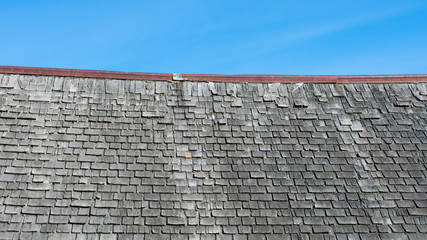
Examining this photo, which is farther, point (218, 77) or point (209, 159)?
point (218, 77)

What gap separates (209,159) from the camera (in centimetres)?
520

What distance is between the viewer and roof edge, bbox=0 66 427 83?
5.97 metres

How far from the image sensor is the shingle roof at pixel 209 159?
4.50 metres

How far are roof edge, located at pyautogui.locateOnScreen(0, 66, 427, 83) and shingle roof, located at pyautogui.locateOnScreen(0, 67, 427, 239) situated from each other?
8cm

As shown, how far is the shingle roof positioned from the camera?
4504 mm

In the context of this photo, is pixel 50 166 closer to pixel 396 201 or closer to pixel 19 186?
pixel 19 186

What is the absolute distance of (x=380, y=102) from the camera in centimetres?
627

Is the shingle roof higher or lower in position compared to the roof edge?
lower

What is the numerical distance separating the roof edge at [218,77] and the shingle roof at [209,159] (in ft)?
0.27

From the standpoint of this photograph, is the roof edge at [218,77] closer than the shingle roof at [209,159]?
No

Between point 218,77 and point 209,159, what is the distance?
65.0 inches

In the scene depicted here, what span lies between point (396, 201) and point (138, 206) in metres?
3.07

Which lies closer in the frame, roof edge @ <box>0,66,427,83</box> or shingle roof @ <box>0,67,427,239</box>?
shingle roof @ <box>0,67,427,239</box>

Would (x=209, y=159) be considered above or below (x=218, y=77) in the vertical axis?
below
